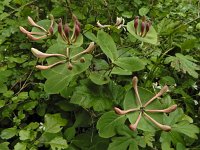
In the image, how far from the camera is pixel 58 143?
1093 mm

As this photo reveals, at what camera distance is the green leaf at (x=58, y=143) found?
108 centimetres

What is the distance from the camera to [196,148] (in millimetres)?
1190

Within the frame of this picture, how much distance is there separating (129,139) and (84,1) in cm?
92

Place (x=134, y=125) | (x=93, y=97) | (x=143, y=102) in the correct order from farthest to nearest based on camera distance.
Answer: (x=93, y=97) < (x=143, y=102) < (x=134, y=125)

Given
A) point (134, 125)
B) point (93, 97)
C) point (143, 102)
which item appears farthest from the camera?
point (93, 97)

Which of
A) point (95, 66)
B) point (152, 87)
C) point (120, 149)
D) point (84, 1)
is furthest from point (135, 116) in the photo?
point (84, 1)

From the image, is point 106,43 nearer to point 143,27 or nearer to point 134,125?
point 143,27

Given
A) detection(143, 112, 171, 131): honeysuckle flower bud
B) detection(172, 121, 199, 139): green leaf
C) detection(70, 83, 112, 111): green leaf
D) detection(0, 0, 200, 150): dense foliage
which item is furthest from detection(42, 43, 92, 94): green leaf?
detection(172, 121, 199, 139): green leaf

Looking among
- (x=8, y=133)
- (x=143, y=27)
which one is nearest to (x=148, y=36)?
(x=143, y=27)

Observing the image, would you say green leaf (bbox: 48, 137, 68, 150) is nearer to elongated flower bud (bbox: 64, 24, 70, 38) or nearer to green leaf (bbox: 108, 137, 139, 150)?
green leaf (bbox: 108, 137, 139, 150)

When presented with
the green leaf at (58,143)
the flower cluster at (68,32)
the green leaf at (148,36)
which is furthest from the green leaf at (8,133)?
the green leaf at (148,36)

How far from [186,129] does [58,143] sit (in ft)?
1.26

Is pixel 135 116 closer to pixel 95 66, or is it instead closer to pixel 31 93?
pixel 95 66

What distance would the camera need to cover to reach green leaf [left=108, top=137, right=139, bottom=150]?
3.40ft
